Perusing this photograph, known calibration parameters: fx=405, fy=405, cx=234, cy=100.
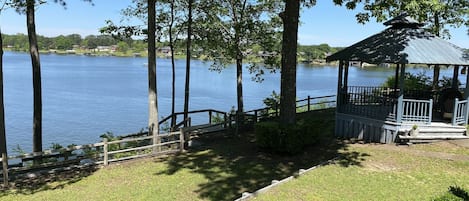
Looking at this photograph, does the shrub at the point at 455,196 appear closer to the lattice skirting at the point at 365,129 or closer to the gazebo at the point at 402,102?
the gazebo at the point at 402,102

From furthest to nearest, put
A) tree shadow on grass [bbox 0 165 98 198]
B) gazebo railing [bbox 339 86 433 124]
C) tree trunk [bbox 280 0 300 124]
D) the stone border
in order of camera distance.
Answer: gazebo railing [bbox 339 86 433 124], tree trunk [bbox 280 0 300 124], tree shadow on grass [bbox 0 165 98 198], the stone border

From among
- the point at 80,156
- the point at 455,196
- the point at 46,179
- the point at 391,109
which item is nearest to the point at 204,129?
the point at 80,156

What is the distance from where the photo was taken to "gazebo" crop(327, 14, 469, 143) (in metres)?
12.5

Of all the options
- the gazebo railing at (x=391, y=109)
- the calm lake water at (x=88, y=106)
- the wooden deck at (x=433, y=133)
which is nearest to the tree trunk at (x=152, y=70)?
the gazebo railing at (x=391, y=109)

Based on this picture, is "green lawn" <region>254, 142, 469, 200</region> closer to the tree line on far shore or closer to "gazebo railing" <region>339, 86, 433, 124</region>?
"gazebo railing" <region>339, 86, 433, 124</region>

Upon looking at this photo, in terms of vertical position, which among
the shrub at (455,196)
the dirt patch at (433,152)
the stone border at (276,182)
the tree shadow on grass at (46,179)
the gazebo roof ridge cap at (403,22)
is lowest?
the tree shadow on grass at (46,179)

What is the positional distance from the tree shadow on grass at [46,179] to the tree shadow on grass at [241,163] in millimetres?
2166

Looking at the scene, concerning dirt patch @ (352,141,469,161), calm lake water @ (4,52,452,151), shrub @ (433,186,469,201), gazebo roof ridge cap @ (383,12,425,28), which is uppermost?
gazebo roof ridge cap @ (383,12,425,28)

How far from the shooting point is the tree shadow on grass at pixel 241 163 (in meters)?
9.39

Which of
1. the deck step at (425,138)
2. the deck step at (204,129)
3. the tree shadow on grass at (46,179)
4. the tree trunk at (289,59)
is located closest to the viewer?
the tree shadow on grass at (46,179)

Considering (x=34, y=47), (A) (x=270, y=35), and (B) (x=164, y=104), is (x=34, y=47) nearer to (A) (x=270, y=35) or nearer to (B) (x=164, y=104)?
(A) (x=270, y=35)

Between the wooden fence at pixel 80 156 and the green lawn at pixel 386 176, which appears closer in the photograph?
the green lawn at pixel 386 176

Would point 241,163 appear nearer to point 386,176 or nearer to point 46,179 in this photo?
point 386,176

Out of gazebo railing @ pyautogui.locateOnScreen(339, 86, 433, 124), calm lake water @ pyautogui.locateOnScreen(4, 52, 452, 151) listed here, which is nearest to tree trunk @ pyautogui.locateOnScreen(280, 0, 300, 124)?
gazebo railing @ pyautogui.locateOnScreen(339, 86, 433, 124)
